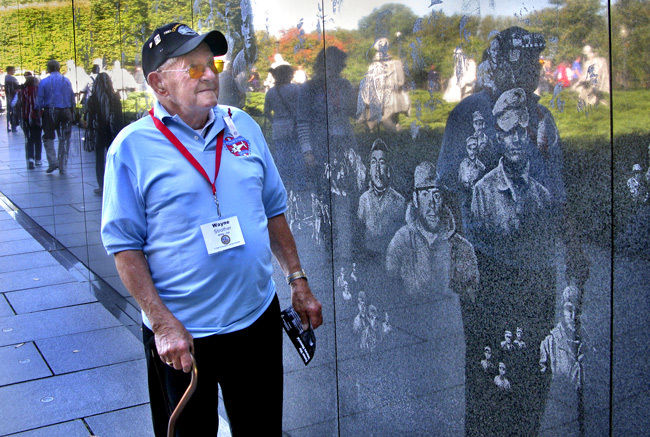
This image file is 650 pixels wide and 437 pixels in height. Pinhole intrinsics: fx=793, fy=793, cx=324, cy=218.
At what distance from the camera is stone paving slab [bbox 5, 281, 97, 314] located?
697cm

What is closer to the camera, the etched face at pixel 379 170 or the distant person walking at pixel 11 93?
the etched face at pixel 379 170

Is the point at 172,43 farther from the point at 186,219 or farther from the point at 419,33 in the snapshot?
the point at 419,33

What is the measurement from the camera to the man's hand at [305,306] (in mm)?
2992

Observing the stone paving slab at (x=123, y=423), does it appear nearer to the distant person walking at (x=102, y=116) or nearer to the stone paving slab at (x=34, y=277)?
the distant person walking at (x=102, y=116)

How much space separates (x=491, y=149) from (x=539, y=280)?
477 mm

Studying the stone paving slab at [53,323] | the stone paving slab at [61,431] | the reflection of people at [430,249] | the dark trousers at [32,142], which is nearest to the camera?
the reflection of people at [430,249]

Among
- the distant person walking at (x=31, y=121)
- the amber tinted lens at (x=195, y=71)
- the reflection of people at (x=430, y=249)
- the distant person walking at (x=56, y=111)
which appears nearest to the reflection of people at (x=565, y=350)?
the reflection of people at (x=430, y=249)

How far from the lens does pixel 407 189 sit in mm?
3162

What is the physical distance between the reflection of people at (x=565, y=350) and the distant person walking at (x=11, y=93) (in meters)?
11.2

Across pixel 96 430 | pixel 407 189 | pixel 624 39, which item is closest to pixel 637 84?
pixel 624 39

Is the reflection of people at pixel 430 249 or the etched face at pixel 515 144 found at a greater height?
the etched face at pixel 515 144

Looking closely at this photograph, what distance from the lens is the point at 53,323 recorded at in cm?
647

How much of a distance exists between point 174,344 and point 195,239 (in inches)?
13.7

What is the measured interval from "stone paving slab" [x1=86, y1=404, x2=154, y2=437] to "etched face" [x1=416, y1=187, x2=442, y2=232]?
2235 mm
